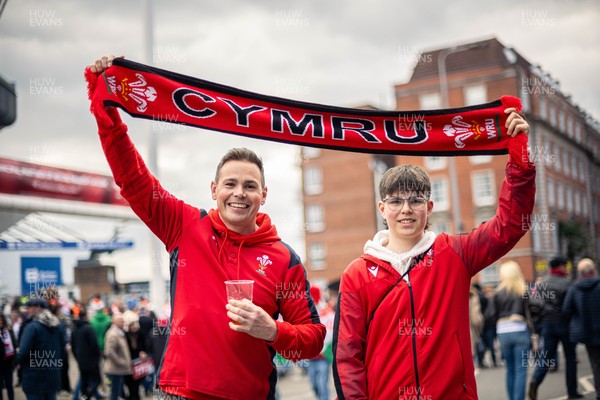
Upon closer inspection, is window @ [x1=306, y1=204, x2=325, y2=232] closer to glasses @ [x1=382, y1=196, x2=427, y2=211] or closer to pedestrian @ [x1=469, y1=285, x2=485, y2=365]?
pedestrian @ [x1=469, y1=285, x2=485, y2=365]

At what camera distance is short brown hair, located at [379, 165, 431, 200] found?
3510 mm

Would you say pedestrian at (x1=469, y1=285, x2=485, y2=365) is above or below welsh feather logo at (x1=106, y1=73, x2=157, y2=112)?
below

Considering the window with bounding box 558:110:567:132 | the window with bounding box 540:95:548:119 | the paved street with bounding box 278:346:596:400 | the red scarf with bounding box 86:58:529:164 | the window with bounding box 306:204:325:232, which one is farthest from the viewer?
the window with bounding box 306:204:325:232

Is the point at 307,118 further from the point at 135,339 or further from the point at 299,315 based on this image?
the point at 135,339

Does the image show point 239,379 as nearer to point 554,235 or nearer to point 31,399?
point 31,399

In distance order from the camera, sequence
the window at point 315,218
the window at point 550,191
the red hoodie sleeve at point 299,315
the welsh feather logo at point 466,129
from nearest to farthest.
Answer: the red hoodie sleeve at point 299,315
the welsh feather logo at point 466,129
the window at point 550,191
the window at point 315,218

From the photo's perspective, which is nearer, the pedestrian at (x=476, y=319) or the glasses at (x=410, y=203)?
the glasses at (x=410, y=203)

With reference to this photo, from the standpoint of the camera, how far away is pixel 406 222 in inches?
137

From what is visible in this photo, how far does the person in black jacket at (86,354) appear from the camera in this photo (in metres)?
11.8

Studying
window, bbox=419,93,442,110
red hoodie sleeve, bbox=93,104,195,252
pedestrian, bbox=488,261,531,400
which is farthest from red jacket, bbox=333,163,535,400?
window, bbox=419,93,442,110

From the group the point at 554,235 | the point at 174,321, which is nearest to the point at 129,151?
the point at 174,321

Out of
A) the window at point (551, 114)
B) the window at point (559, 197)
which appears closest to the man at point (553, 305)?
the window at point (559, 197)

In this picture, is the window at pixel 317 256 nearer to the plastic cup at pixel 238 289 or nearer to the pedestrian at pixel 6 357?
the pedestrian at pixel 6 357

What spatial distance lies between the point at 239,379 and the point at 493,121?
2.13 meters
